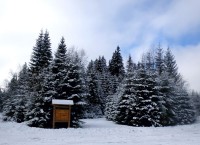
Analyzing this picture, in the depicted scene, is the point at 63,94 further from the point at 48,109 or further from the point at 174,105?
the point at 174,105

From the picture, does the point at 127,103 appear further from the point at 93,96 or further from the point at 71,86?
the point at 93,96

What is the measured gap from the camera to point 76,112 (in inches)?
926

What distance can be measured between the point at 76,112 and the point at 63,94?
6.75 ft

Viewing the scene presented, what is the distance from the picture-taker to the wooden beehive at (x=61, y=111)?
21.5 metres

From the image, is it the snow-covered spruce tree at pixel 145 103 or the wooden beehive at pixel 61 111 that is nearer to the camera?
the wooden beehive at pixel 61 111

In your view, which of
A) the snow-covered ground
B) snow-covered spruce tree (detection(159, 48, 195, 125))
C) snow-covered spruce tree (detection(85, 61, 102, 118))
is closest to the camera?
the snow-covered ground

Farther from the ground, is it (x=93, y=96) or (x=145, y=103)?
(x=93, y=96)

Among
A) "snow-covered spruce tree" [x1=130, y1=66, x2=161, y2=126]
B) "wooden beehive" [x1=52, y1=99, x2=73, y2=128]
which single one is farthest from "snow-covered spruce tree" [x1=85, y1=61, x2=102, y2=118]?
"wooden beehive" [x1=52, y1=99, x2=73, y2=128]

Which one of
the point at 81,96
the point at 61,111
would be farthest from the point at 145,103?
the point at 61,111

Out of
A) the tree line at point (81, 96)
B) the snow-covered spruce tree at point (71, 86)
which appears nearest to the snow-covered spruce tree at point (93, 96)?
the tree line at point (81, 96)

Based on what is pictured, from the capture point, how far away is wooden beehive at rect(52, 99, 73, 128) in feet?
70.4

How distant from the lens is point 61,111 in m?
21.7

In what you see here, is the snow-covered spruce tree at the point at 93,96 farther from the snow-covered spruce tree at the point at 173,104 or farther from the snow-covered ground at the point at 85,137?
the snow-covered ground at the point at 85,137

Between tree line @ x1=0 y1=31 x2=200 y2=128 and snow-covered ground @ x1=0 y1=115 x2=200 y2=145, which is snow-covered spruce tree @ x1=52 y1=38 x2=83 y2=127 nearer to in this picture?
tree line @ x1=0 y1=31 x2=200 y2=128
